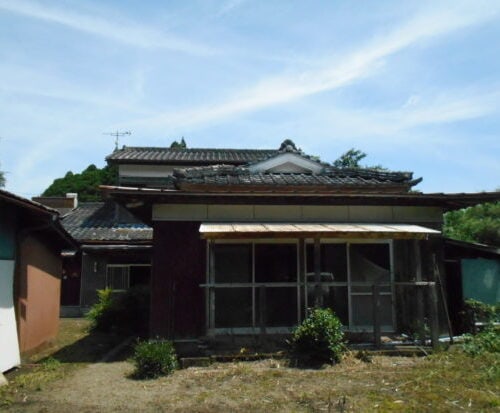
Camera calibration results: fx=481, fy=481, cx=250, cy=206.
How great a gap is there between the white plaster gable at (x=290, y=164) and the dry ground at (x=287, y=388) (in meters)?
7.95

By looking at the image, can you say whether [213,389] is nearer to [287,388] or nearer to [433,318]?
[287,388]

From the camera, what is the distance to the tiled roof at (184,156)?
19656mm

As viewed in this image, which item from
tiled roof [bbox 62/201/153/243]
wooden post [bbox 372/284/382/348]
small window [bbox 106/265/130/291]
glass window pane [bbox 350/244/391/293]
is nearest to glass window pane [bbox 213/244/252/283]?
glass window pane [bbox 350/244/391/293]

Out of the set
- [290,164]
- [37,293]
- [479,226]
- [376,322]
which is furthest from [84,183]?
[376,322]

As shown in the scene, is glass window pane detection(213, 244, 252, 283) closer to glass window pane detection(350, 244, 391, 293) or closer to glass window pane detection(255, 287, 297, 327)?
glass window pane detection(255, 287, 297, 327)

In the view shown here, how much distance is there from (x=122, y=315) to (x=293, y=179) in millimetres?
5474

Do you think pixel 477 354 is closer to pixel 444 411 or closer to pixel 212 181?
Answer: pixel 444 411

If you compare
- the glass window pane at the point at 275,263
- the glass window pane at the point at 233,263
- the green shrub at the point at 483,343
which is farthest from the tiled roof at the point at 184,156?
the green shrub at the point at 483,343

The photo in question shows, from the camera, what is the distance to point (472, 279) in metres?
9.84

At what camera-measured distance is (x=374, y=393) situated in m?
6.05

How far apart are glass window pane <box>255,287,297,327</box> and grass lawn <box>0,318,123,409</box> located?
328 centimetres

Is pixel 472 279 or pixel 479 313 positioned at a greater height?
pixel 472 279

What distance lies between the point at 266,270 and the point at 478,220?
15.6m

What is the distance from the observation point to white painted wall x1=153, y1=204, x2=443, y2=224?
9.20 meters
